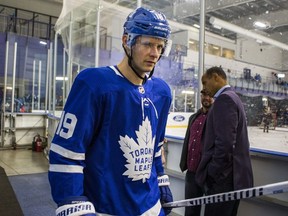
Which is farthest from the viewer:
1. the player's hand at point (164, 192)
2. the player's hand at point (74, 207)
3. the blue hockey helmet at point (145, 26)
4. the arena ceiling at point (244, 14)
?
the arena ceiling at point (244, 14)

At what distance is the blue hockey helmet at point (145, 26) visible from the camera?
0.96 metres

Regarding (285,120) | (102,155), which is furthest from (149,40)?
(285,120)

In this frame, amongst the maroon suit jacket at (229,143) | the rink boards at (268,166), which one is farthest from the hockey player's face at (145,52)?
the rink boards at (268,166)

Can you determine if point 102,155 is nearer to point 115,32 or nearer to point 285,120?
point 285,120

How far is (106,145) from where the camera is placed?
942 mm

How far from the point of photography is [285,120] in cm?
194

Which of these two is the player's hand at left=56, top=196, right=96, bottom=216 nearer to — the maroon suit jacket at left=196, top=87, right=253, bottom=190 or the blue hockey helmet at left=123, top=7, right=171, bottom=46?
the blue hockey helmet at left=123, top=7, right=171, bottom=46

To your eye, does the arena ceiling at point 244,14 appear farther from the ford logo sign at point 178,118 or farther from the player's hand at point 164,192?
the player's hand at point 164,192

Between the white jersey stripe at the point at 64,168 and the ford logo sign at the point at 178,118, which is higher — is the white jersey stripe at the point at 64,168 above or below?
below

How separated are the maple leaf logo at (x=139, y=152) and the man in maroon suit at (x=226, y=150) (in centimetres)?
73

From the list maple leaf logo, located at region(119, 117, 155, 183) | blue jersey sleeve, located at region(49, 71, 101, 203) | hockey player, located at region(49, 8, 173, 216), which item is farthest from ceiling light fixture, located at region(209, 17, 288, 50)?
blue jersey sleeve, located at region(49, 71, 101, 203)

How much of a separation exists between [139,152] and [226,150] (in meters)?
0.81

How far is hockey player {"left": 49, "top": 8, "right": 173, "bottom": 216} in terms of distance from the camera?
0.86m

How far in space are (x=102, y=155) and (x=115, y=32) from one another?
3233 mm
